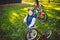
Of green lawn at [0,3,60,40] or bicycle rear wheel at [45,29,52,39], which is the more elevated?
green lawn at [0,3,60,40]

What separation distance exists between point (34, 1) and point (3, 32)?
0.56 m

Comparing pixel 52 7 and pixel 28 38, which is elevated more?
pixel 52 7

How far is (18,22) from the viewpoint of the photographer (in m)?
2.32

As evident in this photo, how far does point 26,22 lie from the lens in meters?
2.32

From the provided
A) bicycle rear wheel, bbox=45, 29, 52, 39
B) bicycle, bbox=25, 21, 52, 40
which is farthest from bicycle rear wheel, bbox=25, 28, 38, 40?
bicycle rear wheel, bbox=45, 29, 52, 39

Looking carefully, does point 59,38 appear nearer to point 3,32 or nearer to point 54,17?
point 54,17

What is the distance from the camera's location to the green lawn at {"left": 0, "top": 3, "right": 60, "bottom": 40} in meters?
2.30

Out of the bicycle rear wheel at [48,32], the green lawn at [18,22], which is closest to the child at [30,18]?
the green lawn at [18,22]

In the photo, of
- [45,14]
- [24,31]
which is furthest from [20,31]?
[45,14]

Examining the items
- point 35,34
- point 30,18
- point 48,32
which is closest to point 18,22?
point 30,18

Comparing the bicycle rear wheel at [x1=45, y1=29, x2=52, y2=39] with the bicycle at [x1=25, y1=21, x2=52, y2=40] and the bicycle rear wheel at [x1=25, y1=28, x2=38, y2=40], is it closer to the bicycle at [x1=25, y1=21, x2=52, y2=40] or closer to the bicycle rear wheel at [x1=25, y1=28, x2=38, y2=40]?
the bicycle at [x1=25, y1=21, x2=52, y2=40]

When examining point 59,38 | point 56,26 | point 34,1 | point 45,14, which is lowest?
point 59,38

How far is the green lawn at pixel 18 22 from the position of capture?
2.30m

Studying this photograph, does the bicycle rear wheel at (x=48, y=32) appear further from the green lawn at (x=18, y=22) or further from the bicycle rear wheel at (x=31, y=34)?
the bicycle rear wheel at (x=31, y=34)
